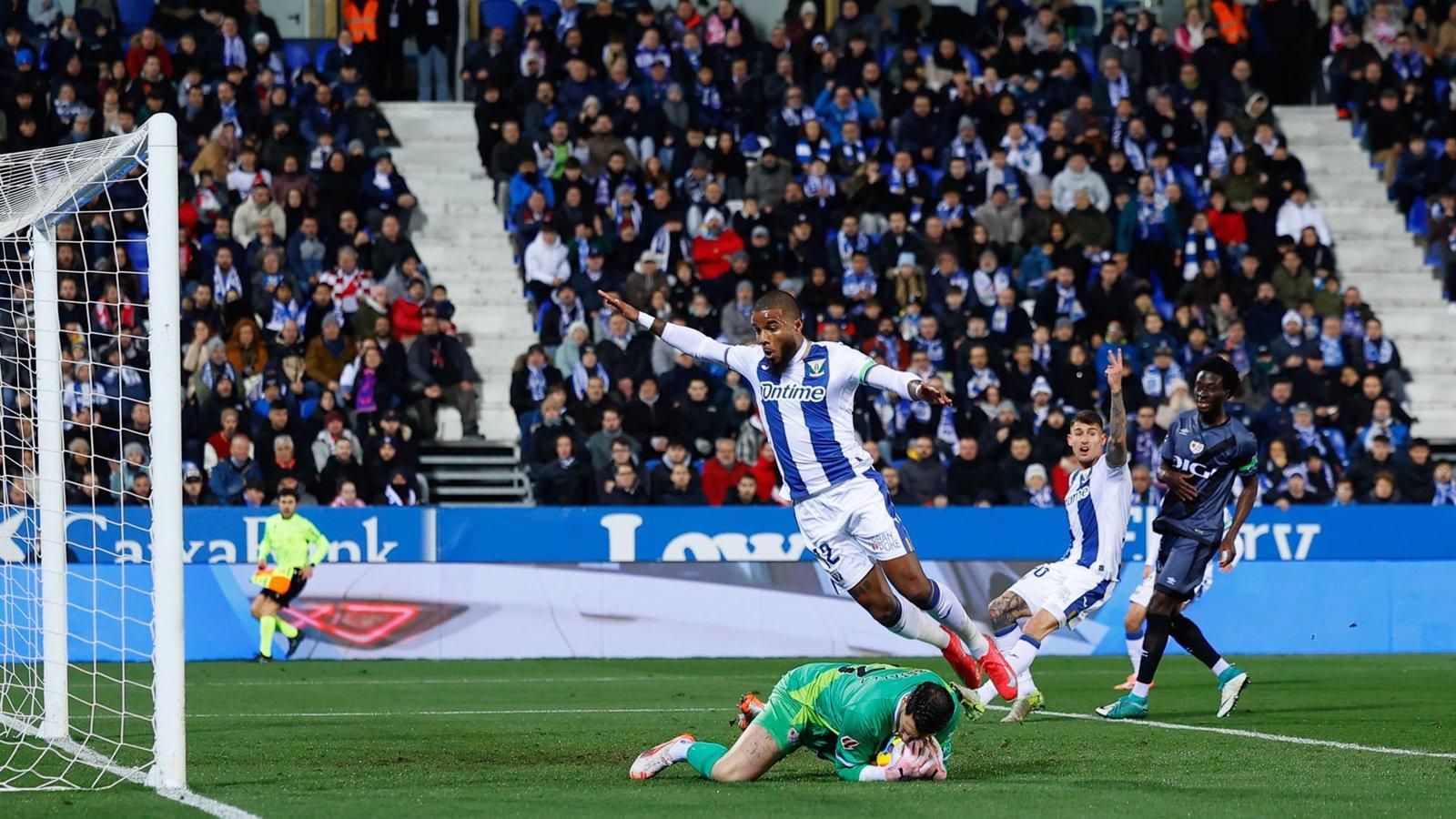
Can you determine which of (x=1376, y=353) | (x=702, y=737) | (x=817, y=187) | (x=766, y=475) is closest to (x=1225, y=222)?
(x=1376, y=353)

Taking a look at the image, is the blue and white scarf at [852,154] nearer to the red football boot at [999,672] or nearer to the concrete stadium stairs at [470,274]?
the concrete stadium stairs at [470,274]

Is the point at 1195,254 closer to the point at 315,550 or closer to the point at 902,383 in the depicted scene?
the point at 315,550

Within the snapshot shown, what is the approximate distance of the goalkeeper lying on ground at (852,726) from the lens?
9.16 meters

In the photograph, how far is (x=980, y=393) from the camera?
24.4 m

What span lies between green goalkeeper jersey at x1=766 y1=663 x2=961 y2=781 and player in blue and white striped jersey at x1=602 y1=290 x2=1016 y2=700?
2.12 metres

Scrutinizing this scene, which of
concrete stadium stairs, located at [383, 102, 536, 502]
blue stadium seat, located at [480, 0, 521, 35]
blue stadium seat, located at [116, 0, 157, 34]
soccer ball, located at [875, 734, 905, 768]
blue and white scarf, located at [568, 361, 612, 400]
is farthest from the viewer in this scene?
blue stadium seat, located at [480, 0, 521, 35]

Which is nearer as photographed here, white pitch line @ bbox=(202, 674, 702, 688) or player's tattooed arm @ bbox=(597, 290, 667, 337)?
player's tattooed arm @ bbox=(597, 290, 667, 337)

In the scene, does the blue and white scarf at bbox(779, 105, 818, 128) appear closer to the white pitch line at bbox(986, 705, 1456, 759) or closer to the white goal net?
the white goal net

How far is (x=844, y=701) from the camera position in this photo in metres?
9.25

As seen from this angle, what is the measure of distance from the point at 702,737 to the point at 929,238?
15.1 m

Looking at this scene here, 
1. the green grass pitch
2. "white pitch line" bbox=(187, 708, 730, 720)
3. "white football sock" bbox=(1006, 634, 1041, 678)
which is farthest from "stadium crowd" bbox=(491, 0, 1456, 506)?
"white football sock" bbox=(1006, 634, 1041, 678)

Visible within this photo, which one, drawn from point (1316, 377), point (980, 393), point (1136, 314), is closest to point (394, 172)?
point (980, 393)

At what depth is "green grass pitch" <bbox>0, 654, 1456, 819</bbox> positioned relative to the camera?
8773 millimetres

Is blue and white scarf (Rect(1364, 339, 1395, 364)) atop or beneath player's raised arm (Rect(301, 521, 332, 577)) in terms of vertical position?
atop
